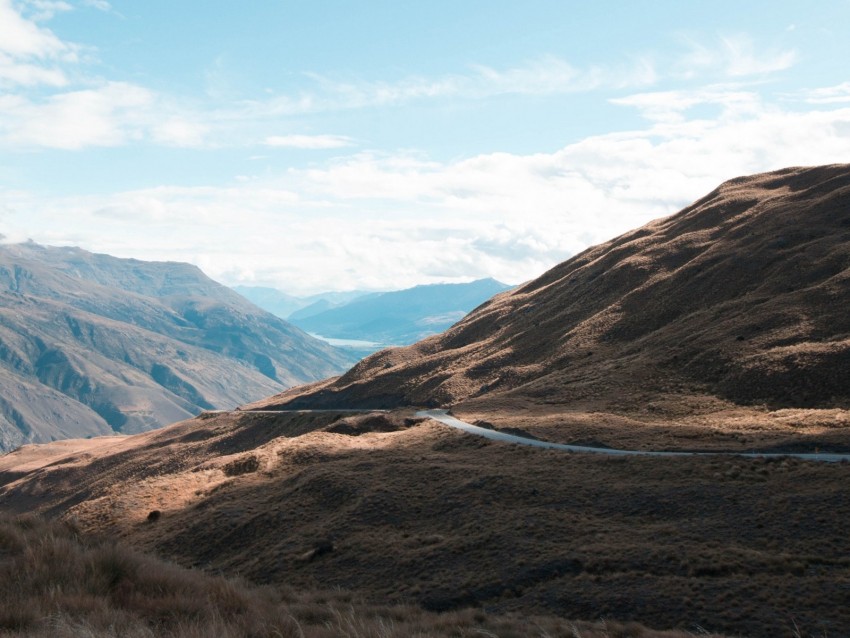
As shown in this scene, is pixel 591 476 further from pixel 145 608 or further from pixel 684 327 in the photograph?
pixel 684 327

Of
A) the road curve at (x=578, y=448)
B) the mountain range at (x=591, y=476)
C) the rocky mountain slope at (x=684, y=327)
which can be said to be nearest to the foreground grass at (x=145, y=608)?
the mountain range at (x=591, y=476)

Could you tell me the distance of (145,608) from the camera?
12.7m

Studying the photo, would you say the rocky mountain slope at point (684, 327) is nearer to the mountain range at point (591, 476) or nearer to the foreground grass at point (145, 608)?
the mountain range at point (591, 476)

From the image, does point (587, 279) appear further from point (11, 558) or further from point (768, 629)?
point (11, 558)

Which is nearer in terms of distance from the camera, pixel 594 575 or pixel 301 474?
pixel 594 575

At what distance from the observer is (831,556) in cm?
2350

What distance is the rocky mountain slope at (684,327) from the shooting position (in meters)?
61.3

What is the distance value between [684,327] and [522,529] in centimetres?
5504

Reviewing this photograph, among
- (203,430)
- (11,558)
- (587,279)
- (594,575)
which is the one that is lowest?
(203,430)

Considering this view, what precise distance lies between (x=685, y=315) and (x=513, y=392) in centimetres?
2634

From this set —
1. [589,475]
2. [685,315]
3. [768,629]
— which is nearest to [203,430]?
[685,315]

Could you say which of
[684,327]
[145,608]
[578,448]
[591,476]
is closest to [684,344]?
[684,327]

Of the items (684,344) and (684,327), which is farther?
(684,327)

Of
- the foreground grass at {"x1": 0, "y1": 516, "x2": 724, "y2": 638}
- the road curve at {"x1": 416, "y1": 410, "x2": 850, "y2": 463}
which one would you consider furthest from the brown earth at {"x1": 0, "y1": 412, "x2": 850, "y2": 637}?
the foreground grass at {"x1": 0, "y1": 516, "x2": 724, "y2": 638}
